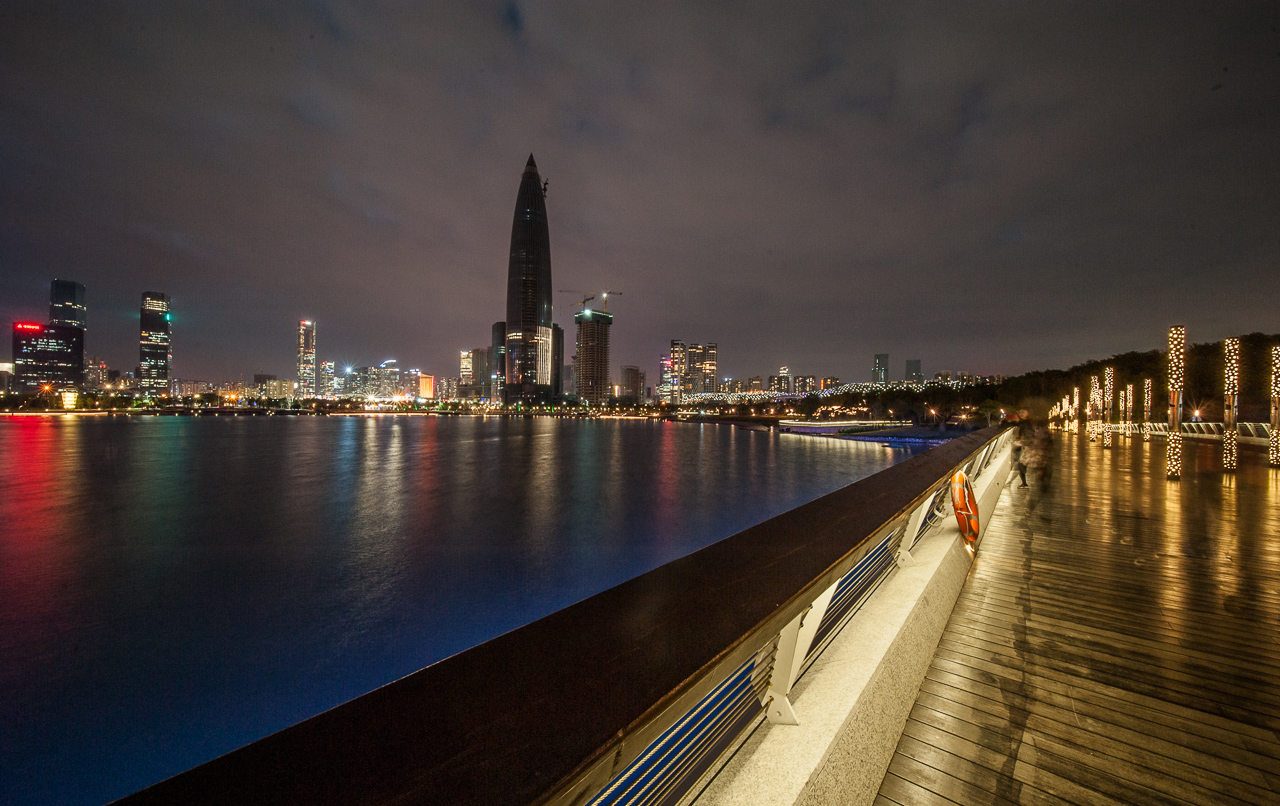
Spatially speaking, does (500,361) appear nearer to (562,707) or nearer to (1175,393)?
(1175,393)

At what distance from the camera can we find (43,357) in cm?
11719

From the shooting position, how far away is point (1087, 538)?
5.71 metres

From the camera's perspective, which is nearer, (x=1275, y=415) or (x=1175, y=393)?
(x=1175, y=393)

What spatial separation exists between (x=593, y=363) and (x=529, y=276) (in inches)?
2367

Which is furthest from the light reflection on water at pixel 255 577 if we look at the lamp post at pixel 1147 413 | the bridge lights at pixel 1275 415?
the bridge lights at pixel 1275 415

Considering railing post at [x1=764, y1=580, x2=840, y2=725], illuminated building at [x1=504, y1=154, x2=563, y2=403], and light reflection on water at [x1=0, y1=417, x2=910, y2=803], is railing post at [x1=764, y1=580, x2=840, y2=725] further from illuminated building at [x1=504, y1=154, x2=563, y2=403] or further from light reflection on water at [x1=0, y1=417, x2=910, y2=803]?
illuminated building at [x1=504, y1=154, x2=563, y2=403]

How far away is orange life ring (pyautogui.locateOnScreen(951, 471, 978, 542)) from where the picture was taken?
4.15 m

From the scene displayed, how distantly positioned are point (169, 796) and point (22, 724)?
36.6 feet

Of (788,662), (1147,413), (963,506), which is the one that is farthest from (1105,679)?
(1147,413)

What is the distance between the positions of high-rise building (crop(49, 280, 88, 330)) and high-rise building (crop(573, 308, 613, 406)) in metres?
141

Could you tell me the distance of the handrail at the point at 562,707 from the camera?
2.73 feet

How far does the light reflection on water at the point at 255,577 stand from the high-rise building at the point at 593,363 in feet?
518

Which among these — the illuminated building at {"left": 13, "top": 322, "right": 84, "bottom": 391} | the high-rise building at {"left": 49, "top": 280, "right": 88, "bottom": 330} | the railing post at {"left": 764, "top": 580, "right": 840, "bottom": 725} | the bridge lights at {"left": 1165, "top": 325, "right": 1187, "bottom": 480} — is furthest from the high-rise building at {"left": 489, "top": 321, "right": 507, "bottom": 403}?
the railing post at {"left": 764, "top": 580, "right": 840, "bottom": 725}

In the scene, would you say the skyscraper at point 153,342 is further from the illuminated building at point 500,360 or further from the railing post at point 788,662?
the railing post at point 788,662
